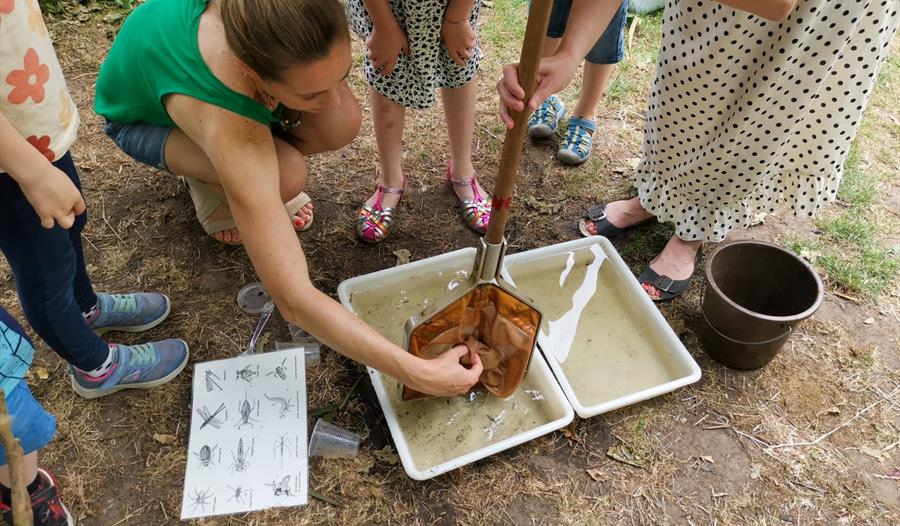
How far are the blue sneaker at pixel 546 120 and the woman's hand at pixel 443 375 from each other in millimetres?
1459

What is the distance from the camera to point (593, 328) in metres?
2.01

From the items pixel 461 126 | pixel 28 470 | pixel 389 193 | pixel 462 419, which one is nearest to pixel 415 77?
Result: pixel 461 126

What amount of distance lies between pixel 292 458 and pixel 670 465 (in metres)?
1.08

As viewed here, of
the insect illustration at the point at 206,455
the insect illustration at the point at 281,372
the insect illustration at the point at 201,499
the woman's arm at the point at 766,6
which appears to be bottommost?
the insect illustration at the point at 201,499

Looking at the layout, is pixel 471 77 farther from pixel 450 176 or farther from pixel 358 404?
pixel 358 404

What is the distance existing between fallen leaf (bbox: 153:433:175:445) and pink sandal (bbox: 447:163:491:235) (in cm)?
125

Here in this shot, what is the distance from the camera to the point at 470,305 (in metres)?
1.56

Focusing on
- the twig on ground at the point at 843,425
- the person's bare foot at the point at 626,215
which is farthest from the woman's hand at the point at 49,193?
the twig on ground at the point at 843,425

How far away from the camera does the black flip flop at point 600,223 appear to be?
235 centimetres

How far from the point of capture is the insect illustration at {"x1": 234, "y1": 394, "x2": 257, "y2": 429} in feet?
5.54

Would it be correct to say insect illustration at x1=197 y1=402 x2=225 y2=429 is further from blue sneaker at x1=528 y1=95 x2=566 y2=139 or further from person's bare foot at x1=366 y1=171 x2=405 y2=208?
blue sneaker at x1=528 y1=95 x2=566 y2=139

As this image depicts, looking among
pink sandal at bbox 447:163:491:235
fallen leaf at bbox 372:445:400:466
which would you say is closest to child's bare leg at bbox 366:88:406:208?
pink sandal at bbox 447:163:491:235

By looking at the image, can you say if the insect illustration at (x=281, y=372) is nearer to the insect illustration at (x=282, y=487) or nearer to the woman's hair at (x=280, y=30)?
the insect illustration at (x=282, y=487)

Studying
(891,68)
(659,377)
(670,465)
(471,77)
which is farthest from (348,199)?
(891,68)
